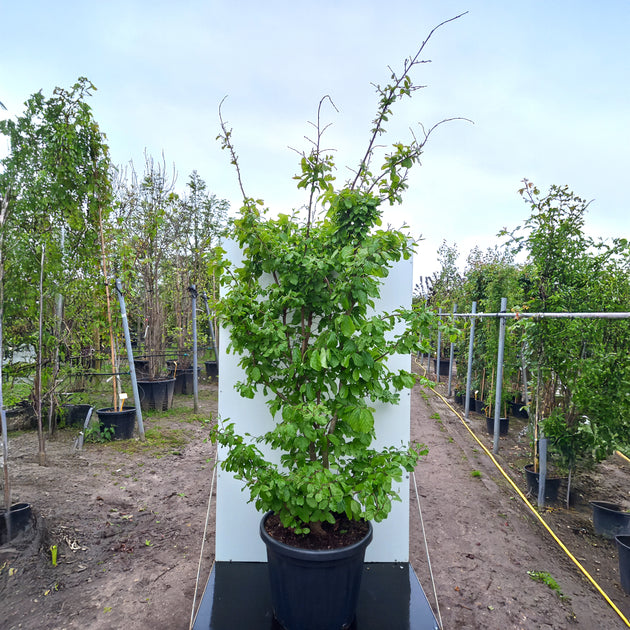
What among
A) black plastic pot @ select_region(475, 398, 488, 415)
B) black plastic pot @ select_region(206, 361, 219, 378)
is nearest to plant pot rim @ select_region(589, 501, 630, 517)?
black plastic pot @ select_region(475, 398, 488, 415)

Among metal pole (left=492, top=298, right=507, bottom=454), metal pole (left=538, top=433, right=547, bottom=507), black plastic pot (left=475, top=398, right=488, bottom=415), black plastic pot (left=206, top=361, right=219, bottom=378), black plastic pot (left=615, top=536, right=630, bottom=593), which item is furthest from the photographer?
black plastic pot (left=206, top=361, right=219, bottom=378)

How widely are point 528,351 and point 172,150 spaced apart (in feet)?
23.0

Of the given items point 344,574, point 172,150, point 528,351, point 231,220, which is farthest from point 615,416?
point 172,150

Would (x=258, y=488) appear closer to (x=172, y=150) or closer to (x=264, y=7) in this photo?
(x=264, y=7)

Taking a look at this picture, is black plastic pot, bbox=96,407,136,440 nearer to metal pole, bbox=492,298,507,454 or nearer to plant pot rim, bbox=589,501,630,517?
metal pole, bbox=492,298,507,454

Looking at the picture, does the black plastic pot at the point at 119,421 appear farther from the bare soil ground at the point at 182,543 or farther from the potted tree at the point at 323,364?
the potted tree at the point at 323,364

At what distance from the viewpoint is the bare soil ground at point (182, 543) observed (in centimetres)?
223

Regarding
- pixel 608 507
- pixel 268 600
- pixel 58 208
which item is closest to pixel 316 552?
pixel 268 600

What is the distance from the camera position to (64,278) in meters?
4.44

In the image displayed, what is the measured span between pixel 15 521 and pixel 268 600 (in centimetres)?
187

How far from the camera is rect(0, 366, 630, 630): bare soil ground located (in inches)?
87.8

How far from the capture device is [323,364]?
162 centimetres

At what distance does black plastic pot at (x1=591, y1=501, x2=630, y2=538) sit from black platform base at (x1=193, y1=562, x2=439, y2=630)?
1816mm

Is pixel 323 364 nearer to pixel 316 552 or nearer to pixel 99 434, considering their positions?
pixel 316 552
